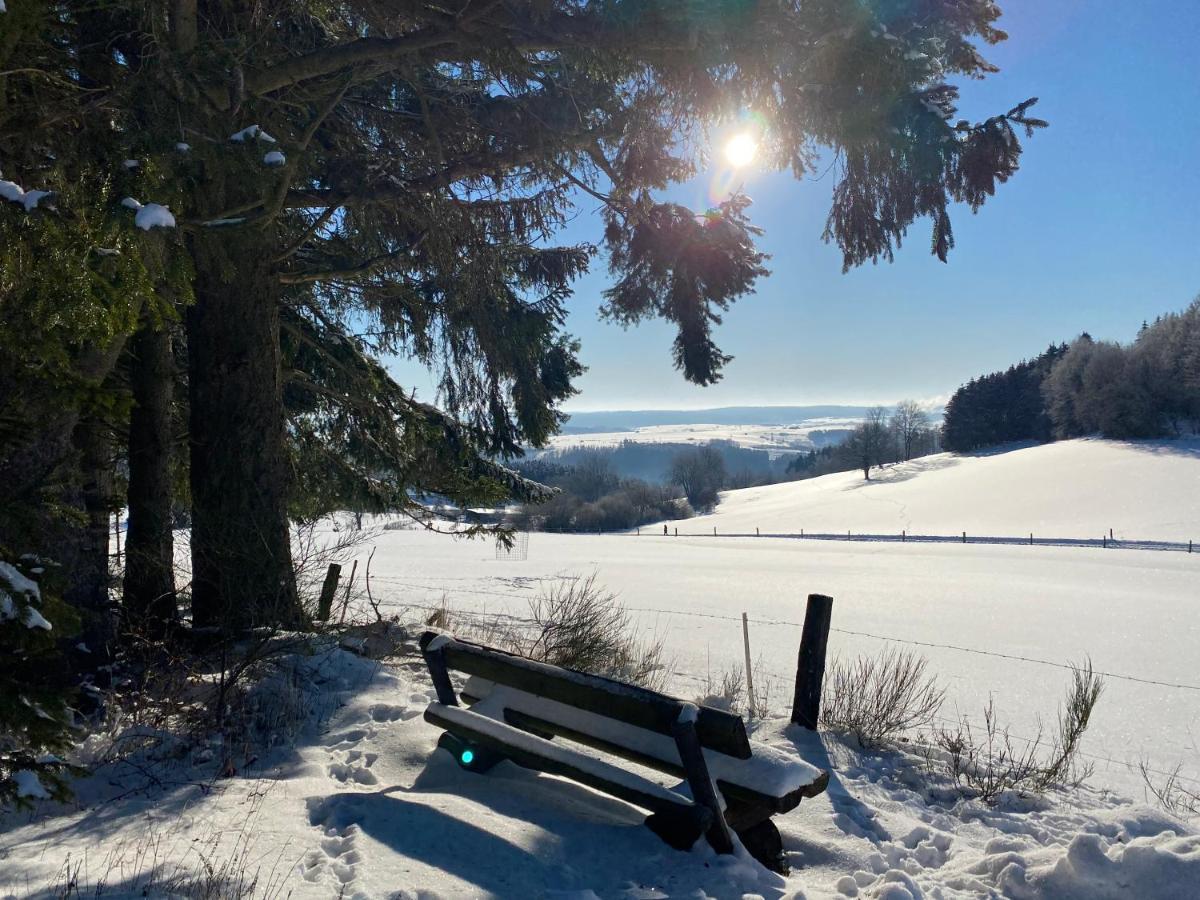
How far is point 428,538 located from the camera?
45.9 meters

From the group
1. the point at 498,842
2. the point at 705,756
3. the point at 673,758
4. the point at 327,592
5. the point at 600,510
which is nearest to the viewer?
the point at 498,842

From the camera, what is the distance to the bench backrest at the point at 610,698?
325 centimetres

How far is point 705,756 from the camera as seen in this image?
3482mm

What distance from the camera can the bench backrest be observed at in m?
3.25

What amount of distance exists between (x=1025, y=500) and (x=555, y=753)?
53.2 meters

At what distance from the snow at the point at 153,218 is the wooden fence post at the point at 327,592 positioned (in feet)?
15.5

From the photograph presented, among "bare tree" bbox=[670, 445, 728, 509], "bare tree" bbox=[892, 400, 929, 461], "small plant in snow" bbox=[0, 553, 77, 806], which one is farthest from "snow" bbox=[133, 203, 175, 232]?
"bare tree" bbox=[892, 400, 929, 461]

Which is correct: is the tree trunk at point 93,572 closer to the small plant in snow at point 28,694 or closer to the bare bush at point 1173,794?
the small plant in snow at point 28,694

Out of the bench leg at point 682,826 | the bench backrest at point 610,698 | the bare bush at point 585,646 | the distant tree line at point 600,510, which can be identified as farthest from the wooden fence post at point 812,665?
the distant tree line at point 600,510

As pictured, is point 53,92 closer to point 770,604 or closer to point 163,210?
point 163,210

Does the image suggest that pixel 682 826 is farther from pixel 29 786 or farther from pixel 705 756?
pixel 29 786

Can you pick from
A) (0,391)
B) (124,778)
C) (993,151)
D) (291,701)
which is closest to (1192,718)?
(993,151)

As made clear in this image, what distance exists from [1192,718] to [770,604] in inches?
454

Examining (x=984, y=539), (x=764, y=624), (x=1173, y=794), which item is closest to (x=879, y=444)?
(x=984, y=539)
